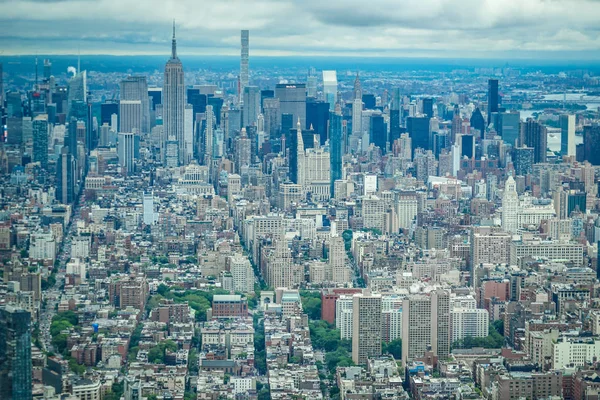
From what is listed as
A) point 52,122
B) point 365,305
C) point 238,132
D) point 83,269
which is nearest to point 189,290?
point 83,269

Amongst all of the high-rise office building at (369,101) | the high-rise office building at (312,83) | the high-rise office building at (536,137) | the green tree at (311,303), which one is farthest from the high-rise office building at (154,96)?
the green tree at (311,303)

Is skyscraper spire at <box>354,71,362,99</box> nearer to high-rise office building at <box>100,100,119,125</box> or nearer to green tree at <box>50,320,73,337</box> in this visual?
high-rise office building at <box>100,100,119,125</box>

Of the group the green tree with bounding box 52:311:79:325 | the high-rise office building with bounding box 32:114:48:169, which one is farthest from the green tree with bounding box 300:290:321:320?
the high-rise office building with bounding box 32:114:48:169

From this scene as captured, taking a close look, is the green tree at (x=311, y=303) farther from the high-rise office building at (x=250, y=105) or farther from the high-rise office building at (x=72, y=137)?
the high-rise office building at (x=250, y=105)

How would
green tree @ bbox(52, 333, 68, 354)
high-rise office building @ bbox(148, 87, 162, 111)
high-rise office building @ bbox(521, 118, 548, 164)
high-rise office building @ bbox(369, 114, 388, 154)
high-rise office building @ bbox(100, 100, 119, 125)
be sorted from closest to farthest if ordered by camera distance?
green tree @ bbox(52, 333, 68, 354) < high-rise office building @ bbox(521, 118, 548, 164) < high-rise office building @ bbox(100, 100, 119, 125) < high-rise office building @ bbox(369, 114, 388, 154) < high-rise office building @ bbox(148, 87, 162, 111)

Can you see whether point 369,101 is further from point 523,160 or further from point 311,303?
point 311,303

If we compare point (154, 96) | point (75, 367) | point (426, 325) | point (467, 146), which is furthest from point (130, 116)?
point (75, 367)
